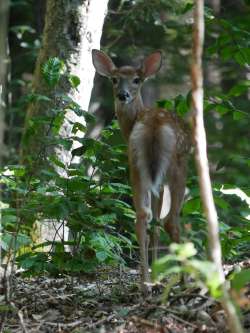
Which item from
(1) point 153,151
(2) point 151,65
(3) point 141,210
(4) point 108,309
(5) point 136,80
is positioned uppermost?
(2) point 151,65

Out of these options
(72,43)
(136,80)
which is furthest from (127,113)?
(72,43)

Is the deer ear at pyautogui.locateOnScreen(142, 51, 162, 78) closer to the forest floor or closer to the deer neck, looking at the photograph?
the deer neck

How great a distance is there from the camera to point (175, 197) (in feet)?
20.1

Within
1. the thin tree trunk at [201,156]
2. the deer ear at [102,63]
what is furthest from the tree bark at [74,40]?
the thin tree trunk at [201,156]

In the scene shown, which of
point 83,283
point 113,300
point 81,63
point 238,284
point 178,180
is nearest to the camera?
point 238,284

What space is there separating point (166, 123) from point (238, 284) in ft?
8.67

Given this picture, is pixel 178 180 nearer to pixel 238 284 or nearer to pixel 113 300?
pixel 113 300

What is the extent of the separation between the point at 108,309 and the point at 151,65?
11.7 feet

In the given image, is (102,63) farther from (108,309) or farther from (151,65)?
(108,309)

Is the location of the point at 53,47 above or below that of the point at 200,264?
above

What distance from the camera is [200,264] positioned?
3.22 meters

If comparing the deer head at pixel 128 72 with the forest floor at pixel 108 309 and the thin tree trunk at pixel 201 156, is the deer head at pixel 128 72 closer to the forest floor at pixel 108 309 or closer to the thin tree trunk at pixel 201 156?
the forest floor at pixel 108 309

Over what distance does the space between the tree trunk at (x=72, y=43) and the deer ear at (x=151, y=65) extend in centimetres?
59

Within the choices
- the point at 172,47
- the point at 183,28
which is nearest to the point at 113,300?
the point at 183,28
